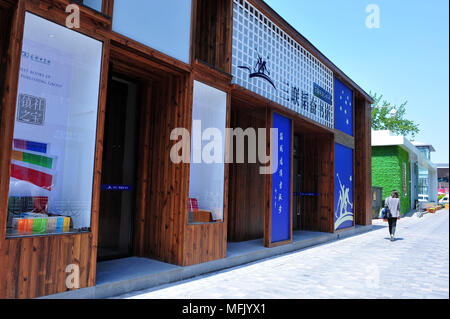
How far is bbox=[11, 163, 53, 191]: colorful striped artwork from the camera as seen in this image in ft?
12.0

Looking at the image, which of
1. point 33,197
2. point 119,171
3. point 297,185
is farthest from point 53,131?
point 297,185

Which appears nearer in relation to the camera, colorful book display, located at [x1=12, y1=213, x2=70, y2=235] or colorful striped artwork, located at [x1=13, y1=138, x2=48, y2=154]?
colorful book display, located at [x1=12, y1=213, x2=70, y2=235]

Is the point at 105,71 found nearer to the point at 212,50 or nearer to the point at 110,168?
the point at 110,168

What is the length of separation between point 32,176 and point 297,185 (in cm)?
906

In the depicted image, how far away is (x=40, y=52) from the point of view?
12.4ft

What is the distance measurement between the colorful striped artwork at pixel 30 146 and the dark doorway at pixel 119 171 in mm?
1612

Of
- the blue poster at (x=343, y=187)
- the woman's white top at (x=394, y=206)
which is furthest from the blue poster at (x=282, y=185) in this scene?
the woman's white top at (x=394, y=206)

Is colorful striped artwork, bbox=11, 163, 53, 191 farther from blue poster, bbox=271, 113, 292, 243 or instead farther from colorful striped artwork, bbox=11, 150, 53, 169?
blue poster, bbox=271, 113, 292, 243

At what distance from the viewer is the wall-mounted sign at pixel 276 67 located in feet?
22.3

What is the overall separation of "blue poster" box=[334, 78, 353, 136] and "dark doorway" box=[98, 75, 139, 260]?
727 centimetres

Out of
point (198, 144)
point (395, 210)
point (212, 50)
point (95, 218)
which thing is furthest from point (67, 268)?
point (395, 210)

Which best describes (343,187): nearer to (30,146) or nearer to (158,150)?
(158,150)

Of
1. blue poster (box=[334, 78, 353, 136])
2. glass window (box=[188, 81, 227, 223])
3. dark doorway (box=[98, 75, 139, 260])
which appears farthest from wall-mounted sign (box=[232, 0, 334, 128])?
dark doorway (box=[98, 75, 139, 260])

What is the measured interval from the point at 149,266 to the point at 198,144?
2.10 m
